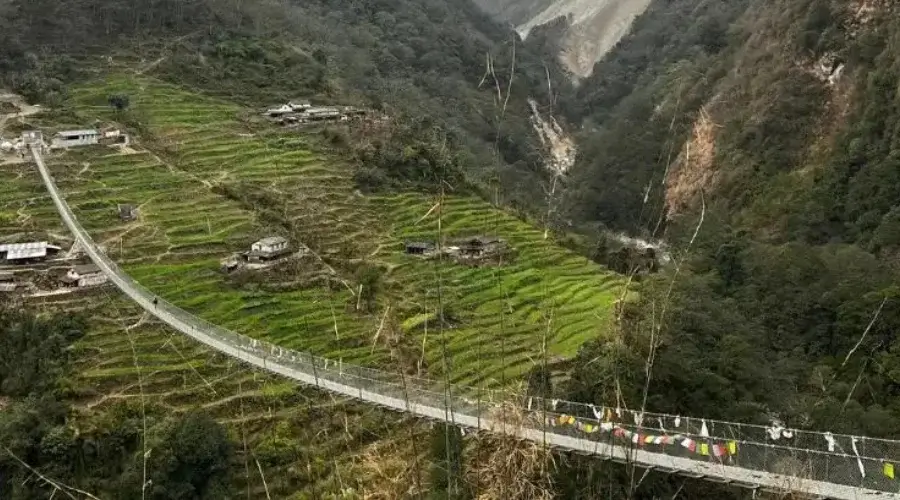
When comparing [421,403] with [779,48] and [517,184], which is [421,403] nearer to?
[517,184]

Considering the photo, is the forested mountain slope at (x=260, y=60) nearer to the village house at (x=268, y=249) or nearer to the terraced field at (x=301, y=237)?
the terraced field at (x=301, y=237)

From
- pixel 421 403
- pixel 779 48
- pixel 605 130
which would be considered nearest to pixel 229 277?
pixel 421 403

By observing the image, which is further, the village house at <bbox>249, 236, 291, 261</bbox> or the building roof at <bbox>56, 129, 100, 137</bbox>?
the building roof at <bbox>56, 129, 100, 137</bbox>

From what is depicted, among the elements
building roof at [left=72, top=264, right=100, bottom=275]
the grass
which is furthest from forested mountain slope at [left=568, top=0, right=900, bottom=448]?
building roof at [left=72, top=264, right=100, bottom=275]

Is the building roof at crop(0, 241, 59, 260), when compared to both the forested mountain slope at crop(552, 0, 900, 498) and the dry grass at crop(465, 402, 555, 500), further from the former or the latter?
the dry grass at crop(465, 402, 555, 500)

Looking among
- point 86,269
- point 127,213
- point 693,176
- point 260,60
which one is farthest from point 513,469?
point 260,60

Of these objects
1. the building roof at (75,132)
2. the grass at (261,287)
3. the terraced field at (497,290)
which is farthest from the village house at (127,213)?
the terraced field at (497,290)

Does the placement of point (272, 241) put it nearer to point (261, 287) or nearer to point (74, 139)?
point (261, 287)
